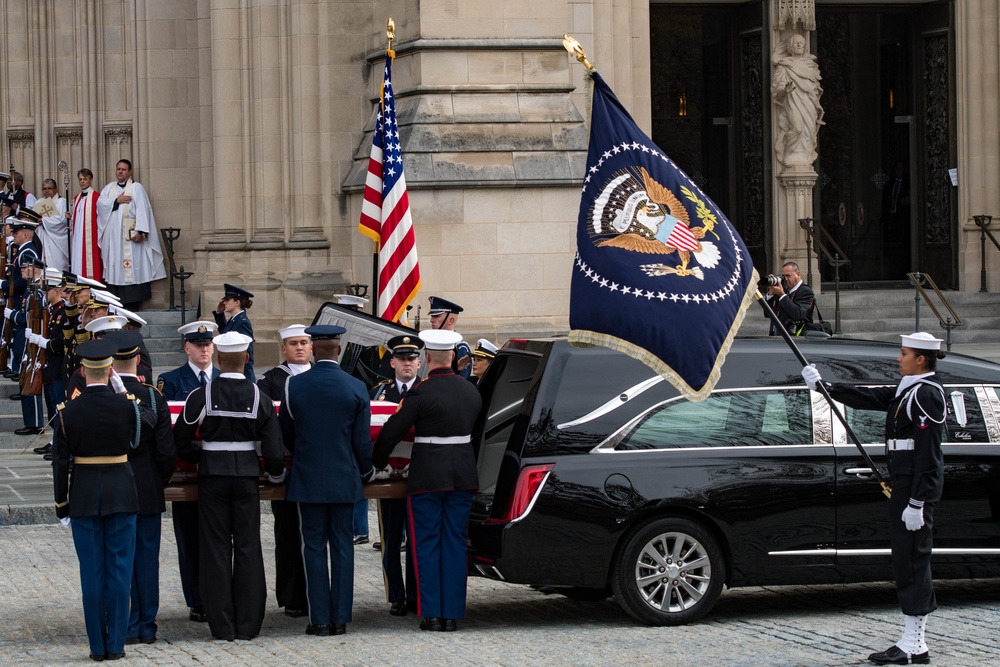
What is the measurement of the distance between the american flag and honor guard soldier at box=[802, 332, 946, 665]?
6.66m

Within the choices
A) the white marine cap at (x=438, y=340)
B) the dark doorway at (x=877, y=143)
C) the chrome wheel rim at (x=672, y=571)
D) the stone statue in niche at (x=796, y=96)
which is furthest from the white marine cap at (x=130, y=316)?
the dark doorway at (x=877, y=143)

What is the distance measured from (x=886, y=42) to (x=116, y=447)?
19.0m

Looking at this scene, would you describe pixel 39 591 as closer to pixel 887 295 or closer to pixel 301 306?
pixel 301 306

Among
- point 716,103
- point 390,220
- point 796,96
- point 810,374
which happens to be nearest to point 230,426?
point 810,374

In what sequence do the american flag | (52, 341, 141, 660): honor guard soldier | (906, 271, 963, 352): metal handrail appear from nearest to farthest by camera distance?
(52, 341, 141, 660): honor guard soldier → the american flag → (906, 271, 963, 352): metal handrail

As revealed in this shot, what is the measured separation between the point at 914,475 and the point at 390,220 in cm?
739

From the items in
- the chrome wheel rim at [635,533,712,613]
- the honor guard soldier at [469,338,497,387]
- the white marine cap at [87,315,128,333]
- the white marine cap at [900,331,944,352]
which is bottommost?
the chrome wheel rim at [635,533,712,613]

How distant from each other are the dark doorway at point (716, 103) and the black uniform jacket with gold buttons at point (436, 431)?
1539 centimetres

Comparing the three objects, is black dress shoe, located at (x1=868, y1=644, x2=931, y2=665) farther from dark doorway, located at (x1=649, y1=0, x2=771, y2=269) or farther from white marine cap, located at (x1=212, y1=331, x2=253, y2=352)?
dark doorway, located at (x1=649, y1=0, x2=771, y2=269)

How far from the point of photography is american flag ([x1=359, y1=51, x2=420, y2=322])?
48.4 ft

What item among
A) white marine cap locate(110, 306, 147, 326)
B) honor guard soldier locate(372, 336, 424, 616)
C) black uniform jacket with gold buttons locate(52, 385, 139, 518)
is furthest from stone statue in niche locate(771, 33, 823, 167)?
black uniform jacket with gold buttons locate(52, 385, 139, 518)

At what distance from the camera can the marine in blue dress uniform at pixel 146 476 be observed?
29.4ft

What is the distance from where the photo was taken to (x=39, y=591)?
10.5 meters

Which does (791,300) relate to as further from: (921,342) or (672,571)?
(921,342)
